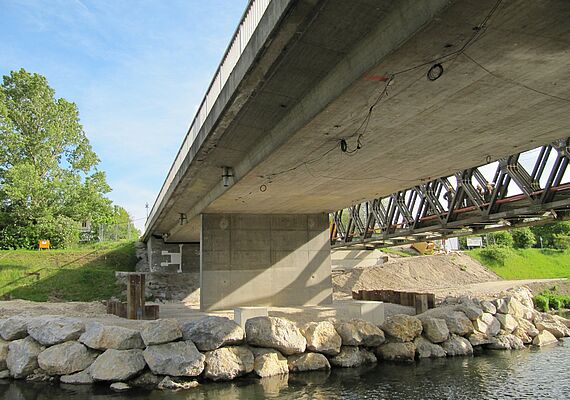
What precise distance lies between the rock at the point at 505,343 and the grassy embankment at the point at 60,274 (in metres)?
25.2

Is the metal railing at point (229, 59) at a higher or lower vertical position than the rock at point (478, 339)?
higher

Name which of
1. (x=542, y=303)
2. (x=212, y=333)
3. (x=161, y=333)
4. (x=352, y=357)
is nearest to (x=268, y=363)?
(x=212, y=333)

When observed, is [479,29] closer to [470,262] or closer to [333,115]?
[333,115]

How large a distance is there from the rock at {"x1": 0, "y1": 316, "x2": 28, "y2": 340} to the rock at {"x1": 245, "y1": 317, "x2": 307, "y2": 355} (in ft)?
24.0

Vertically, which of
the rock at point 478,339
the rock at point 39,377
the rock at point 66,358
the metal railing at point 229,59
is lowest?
the rock at point 39,377

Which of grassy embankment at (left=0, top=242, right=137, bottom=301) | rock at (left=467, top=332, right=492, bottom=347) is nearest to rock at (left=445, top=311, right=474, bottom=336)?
rock at (left=467, top=332, right=492, bottom=347)

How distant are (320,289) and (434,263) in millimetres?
26478

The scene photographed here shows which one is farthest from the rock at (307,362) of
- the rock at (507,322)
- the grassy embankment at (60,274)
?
the grassy embankment at (60,274)

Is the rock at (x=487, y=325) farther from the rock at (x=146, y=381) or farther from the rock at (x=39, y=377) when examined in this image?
the rock at (x=39, y=377)

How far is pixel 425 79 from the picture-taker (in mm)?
7914

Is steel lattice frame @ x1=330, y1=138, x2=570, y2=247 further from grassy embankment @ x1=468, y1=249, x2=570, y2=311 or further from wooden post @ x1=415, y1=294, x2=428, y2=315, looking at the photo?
grassy embankment @ x1=468, y1=249, x2=570, y2=311

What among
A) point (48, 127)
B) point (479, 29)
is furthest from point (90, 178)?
point (479, 29)

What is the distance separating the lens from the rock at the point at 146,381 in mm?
11943

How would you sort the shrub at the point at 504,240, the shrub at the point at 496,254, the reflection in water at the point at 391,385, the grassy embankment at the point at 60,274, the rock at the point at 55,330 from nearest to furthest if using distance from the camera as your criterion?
the reflection in water at the point at 391,385 → the rock at the point at 55,330 → the grassy embankment at the point at 60,274 → the shrub at the point at 496,254 → the shrub at the point at 504,240
